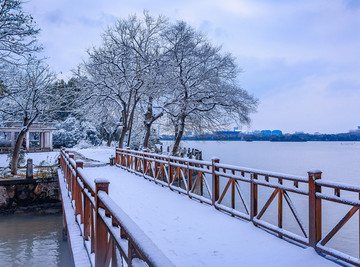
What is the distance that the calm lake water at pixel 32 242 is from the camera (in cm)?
1079

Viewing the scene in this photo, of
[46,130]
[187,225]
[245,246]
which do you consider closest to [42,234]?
[187,225]

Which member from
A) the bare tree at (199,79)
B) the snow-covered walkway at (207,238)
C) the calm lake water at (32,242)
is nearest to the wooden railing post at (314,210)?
the snow-covered walkway at (207,238)

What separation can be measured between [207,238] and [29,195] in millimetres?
14598

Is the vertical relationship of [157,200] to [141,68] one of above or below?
below

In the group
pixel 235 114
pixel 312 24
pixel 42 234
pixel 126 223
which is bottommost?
pixel 42 234

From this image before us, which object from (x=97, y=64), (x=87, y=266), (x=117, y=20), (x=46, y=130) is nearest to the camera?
(x=87, y=266)

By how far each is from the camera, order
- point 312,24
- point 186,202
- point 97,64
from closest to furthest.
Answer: point 186,202 → point 312,24 → point 97,64

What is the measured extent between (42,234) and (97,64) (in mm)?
13039

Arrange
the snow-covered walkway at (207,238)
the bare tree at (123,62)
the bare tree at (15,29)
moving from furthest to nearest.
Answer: the bare tree at (123,62)
the bare tree at (15,29)
the snow-covered walkway at (207,238)

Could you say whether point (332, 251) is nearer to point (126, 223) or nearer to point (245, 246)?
point (245, 246)

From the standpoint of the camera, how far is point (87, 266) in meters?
4.36

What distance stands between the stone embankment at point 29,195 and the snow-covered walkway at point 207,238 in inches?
424

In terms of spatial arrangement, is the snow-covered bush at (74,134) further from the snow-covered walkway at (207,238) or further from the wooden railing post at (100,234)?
the wooden railing post at (100,234)

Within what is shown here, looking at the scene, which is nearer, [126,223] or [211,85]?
[126,223]
